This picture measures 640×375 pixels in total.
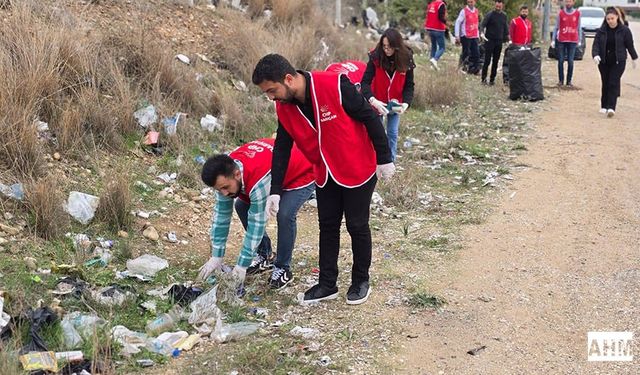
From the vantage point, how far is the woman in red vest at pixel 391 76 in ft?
22.4

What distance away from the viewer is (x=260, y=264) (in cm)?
504

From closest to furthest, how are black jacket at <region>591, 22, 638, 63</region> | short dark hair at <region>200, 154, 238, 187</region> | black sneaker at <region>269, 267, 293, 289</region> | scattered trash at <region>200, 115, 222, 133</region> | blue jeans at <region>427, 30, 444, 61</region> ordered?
short dark hair at <region>200, 154, 238, 187</region> → black sneaker at <region>269, 267, 293, 289</region> → scattered trash at <region>200, 115, 222, 133</region> → black jacket at <region>591, 22, 638, 63</region> → blue jeans at <region>427, 30, 444, 61</region>

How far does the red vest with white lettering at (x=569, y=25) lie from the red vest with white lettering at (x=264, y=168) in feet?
30.9

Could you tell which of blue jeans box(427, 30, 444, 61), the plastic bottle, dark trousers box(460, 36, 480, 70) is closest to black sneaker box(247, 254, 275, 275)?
the plastic bottle

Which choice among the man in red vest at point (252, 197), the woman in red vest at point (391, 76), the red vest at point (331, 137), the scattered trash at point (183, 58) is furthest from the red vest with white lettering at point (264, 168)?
the scattered trash at point (183, 58)

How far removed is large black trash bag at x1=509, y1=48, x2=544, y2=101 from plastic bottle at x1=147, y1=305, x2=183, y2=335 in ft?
29.8

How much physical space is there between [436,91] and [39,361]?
27.9 ft

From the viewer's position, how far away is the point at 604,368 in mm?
3791

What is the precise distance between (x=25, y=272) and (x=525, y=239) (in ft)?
11.7

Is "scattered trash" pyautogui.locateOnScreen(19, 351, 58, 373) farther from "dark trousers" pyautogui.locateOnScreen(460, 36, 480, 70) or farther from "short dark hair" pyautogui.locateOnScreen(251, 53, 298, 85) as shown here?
"dark trousers" pyautogui.locateOnScreen(460, 36, 480, 70)

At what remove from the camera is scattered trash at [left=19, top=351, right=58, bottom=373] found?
346 centimetres

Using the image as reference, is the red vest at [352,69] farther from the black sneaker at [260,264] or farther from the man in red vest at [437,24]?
the man in red vest at [437,24]

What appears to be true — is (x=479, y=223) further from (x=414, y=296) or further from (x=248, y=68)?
(x=248, y=68)

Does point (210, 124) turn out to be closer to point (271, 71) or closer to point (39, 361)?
point (271, 71)
